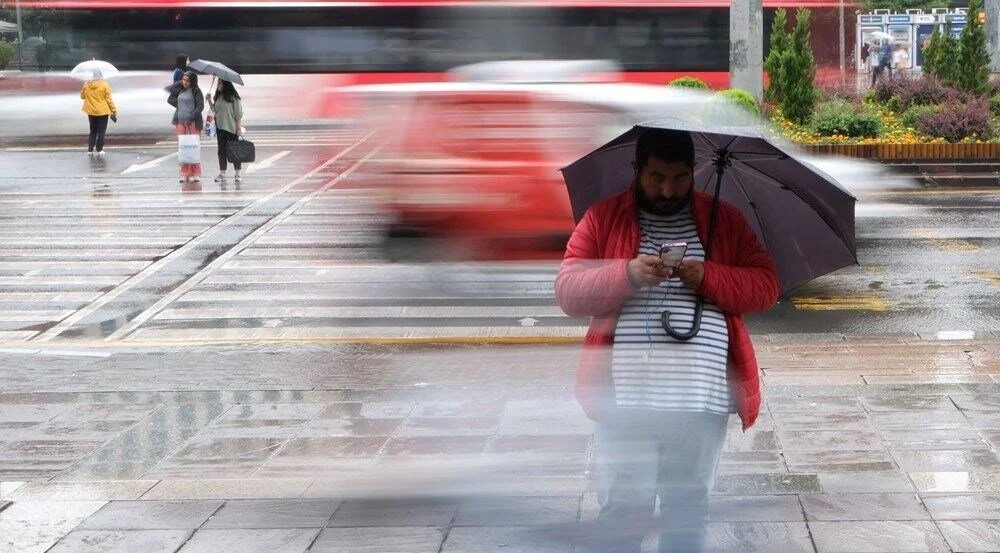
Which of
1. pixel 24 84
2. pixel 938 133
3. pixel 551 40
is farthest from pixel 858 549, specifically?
pixel 24 84

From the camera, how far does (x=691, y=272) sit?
368 centimetres

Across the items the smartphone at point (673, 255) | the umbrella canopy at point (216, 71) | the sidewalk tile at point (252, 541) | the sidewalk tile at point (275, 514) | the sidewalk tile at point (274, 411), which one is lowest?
the sidewalk tile at point (274, 411)

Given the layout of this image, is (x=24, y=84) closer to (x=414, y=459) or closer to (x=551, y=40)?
(x=551, y=40)

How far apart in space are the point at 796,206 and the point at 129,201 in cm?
1582

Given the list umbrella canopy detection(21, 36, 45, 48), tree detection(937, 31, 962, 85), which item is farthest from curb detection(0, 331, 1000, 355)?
umbrella canopy detection(21, 36, 45, 48)

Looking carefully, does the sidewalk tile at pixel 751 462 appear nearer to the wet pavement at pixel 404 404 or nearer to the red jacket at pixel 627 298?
the wet pavement at pixel 404 404

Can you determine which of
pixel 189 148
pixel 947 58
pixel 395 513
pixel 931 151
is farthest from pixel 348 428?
pixel 947 58

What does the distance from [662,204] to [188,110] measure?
17.4m

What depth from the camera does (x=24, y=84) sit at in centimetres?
2980

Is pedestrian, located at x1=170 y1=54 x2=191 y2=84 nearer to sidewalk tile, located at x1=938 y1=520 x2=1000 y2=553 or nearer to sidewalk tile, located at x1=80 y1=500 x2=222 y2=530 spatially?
sidewalk tile, located at x1=80 y1=500 x2=222 y2=530

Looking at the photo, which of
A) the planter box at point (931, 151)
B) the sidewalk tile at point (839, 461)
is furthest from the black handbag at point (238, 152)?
the sidewalk tile at point (839, 461)

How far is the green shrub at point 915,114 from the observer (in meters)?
21.8

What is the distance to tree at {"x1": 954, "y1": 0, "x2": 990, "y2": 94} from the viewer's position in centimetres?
2412

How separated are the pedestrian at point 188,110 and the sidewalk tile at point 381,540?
1587cm
